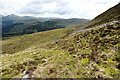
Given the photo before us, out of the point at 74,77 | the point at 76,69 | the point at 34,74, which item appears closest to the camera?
the point at 74,77

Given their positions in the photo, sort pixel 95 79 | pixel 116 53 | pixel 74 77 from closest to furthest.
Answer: pixel 95 79
pixel 74 77
pixel 116 53

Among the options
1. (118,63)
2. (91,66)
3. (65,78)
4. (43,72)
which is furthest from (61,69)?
(118,63)

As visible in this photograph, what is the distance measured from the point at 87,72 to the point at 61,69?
11.9 feet

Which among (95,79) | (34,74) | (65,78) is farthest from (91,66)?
(34,74)

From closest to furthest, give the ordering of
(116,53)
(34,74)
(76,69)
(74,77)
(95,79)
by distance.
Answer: (95,79) → (74,77) → (34,74) → (76,69) → (116,53)

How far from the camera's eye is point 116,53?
1119 centimetres

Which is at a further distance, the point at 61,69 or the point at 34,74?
the point at 61,69

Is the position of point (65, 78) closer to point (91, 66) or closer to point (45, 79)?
point (45, 79)

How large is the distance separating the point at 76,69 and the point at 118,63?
18.5ft

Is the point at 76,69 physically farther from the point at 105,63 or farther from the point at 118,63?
the point at 118,63

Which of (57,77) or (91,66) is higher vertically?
(91,66)

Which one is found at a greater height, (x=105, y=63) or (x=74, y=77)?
(x=105, y=63)

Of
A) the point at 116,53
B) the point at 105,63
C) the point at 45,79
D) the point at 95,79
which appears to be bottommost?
the point at 45,79

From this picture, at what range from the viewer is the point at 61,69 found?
35.1 feet
